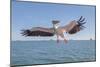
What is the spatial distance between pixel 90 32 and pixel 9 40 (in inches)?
45.5

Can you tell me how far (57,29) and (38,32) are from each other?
27 centimetres

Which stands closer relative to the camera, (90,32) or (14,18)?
(14,18)

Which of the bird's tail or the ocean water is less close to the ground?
the bird's tail

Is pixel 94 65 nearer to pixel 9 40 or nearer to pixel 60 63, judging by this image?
pixel 60 63

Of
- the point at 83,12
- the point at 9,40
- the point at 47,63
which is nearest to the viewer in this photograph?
the point at 9,40

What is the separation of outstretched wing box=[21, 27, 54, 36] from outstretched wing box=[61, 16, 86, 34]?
213 millimetres

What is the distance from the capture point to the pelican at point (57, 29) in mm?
2988

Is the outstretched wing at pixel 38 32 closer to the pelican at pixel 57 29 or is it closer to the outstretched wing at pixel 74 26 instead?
the pelican at pixel 57 29

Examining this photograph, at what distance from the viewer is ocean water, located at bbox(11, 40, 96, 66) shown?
2.91 meters

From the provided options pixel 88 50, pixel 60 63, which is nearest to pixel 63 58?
pixel 60 63

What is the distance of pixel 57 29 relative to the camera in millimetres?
3105

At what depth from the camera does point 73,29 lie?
3215 millimetres

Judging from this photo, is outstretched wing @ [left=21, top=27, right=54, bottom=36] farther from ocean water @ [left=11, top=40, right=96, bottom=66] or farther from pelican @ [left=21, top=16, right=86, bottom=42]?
ocean water @ [left=11, top=40, right=96, bottom=66]

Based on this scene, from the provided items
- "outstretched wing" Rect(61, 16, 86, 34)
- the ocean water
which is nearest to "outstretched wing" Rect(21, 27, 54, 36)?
the ocean water
